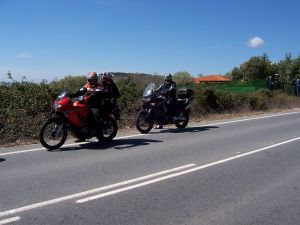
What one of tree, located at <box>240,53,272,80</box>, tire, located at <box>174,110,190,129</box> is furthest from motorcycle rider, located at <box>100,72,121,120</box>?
tree, located at <box>240,53,272,80</box>

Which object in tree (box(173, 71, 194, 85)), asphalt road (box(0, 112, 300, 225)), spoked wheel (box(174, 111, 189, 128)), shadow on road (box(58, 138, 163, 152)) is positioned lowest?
asphalt road (box(0, 112, 300, 225))

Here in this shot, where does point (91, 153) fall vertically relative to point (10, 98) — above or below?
below

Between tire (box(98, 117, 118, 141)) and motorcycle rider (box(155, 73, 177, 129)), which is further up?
motorcycle rider (box(155, 73, 177, 129))

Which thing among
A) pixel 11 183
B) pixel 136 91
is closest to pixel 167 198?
pixel 11 183

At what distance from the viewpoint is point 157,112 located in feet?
44.1

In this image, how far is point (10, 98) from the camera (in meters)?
13.2

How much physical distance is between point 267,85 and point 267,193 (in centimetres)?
2764

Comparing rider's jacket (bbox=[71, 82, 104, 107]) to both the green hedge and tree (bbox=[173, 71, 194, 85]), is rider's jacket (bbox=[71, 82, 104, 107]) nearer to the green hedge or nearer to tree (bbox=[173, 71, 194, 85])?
the green hedge

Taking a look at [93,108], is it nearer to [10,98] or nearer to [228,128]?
[10,98]

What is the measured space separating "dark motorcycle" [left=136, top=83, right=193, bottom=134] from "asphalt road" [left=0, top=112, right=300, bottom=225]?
1.88 metres

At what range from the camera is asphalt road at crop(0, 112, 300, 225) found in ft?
17.6

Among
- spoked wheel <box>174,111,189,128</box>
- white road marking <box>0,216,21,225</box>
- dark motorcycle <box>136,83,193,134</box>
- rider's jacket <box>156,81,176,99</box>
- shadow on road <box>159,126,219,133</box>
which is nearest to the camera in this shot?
white road marking <box>0,216,21,225</box>

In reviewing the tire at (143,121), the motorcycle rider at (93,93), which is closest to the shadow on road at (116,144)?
the motorcycle rider at (93,93)

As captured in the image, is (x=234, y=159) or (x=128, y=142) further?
(x=128, y=142)
